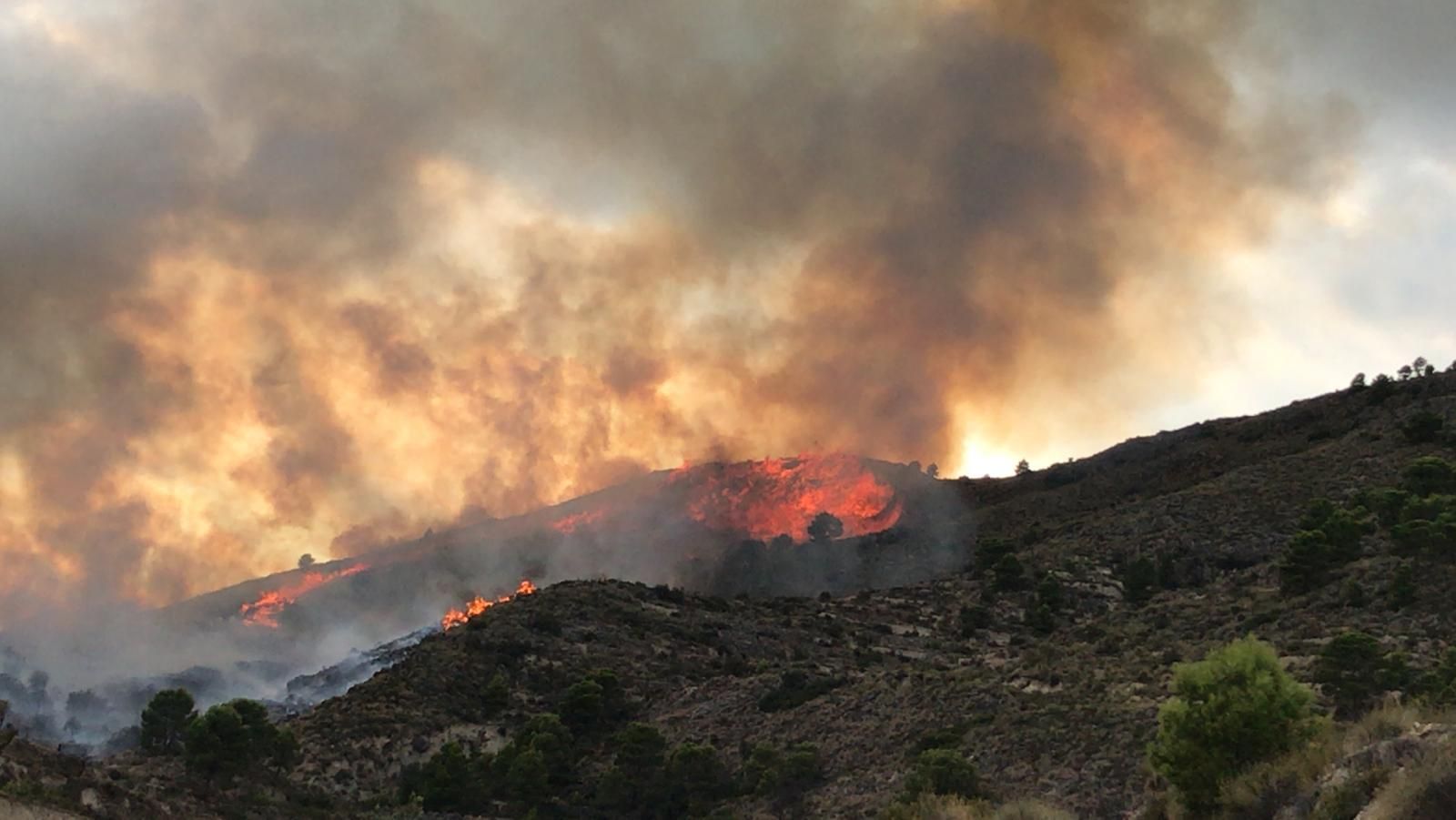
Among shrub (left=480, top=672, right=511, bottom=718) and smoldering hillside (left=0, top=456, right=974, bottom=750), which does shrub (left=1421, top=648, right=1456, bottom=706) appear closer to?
shrub (left=480, top=672, right=511, bottom=718)

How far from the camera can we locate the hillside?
50.4m

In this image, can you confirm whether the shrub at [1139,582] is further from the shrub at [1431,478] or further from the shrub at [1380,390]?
the shrub at [1380,390]

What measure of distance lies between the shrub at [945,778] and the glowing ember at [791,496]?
12218 cm

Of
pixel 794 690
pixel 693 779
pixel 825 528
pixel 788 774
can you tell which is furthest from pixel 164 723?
pixel 825 528

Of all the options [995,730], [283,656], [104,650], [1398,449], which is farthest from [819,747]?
[104,650]

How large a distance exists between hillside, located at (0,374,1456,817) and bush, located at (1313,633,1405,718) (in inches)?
121

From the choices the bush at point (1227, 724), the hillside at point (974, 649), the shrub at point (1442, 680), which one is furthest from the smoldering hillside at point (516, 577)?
the bush at point (1227, 724)

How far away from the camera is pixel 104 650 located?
164 meters

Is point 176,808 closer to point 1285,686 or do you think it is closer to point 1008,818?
point 1008,818

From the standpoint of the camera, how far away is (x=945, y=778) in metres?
44.2

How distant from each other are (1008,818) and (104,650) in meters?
166

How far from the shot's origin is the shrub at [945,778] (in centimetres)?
4350

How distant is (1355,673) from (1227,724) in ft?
58.6

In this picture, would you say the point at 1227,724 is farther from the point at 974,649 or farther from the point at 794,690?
the point at 974,649
